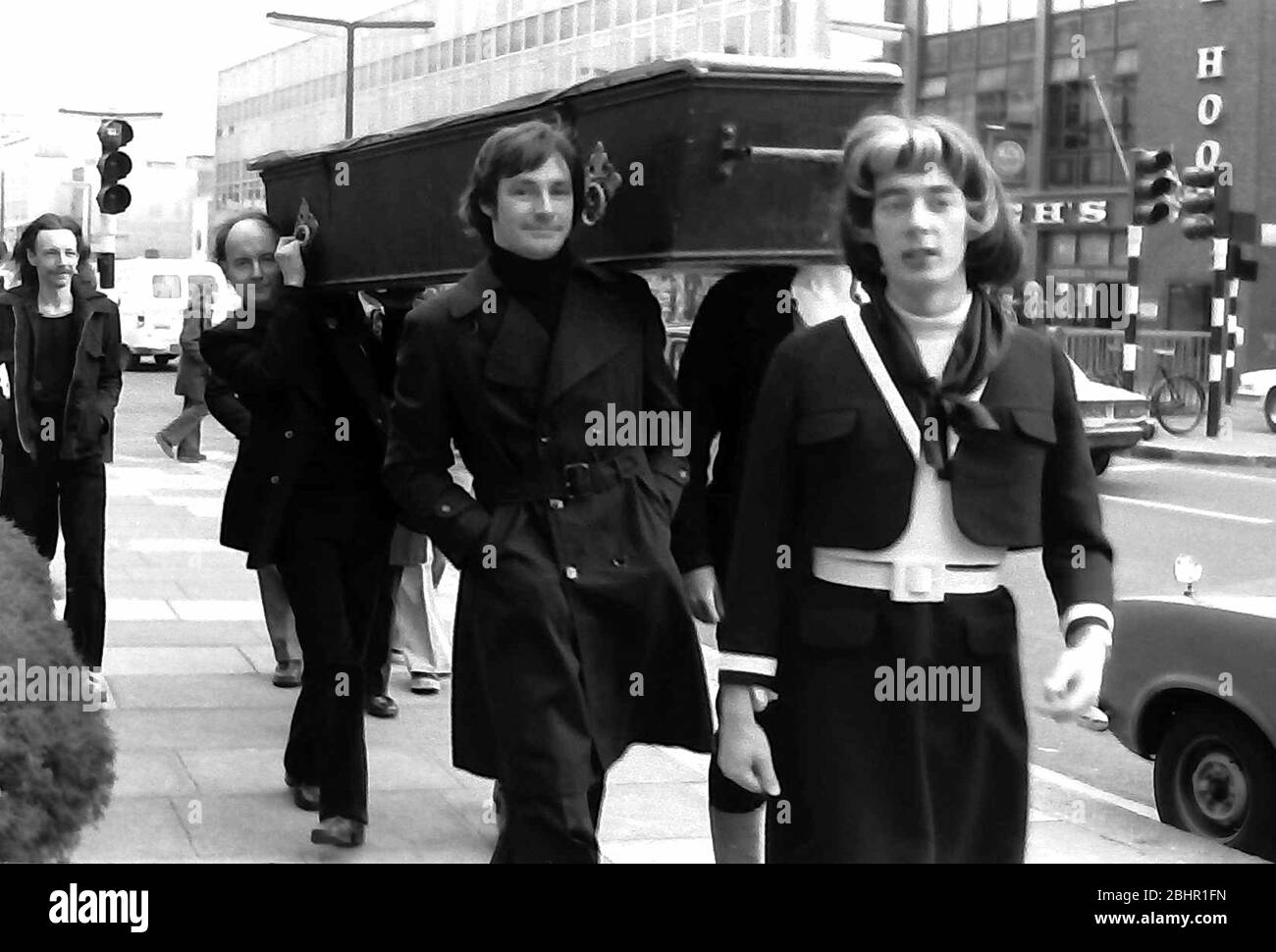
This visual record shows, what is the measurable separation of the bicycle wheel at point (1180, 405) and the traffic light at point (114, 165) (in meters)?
14.5

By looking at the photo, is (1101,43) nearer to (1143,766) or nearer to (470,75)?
(470,75)

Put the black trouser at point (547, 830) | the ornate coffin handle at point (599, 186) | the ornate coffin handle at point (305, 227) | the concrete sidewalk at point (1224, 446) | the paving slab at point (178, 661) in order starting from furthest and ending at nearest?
the concrete sidewalk at point (1224, 446), the paving slab at point (178, 661), the ornate coffin handle at point (305, 227), the ornate coffin handle at point (599, 186), the black trouser at point (547, 830)

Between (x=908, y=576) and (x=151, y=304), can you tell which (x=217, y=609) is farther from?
(x=151, y=304)

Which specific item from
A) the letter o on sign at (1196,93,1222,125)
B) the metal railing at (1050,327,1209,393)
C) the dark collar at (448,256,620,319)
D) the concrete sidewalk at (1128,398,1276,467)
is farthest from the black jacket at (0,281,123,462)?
the letter o on sign at (1196,93,1222,125)

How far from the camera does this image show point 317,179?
20.7ft

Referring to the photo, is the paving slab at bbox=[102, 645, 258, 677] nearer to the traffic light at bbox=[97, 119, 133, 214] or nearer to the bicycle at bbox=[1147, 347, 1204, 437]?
the traffic light at bbox=[97, 119, 133, 214]

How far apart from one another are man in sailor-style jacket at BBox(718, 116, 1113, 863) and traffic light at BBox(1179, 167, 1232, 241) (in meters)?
24.6

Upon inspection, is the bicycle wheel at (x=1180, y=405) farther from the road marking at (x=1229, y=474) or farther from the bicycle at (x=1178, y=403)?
the road marking at (x=1229, y=474)

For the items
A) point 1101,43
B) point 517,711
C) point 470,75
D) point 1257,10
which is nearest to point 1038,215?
point 1101,43

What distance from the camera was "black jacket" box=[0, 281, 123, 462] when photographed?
7.50 metres

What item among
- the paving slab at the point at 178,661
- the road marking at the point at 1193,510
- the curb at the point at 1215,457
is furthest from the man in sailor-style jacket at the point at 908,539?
the curb at the point at 1215,457

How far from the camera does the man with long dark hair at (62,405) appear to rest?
7484mm

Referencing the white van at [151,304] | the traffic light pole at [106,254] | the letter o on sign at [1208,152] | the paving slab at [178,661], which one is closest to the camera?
the paving slab at [178,661]

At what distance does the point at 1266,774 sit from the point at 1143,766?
1.89m
